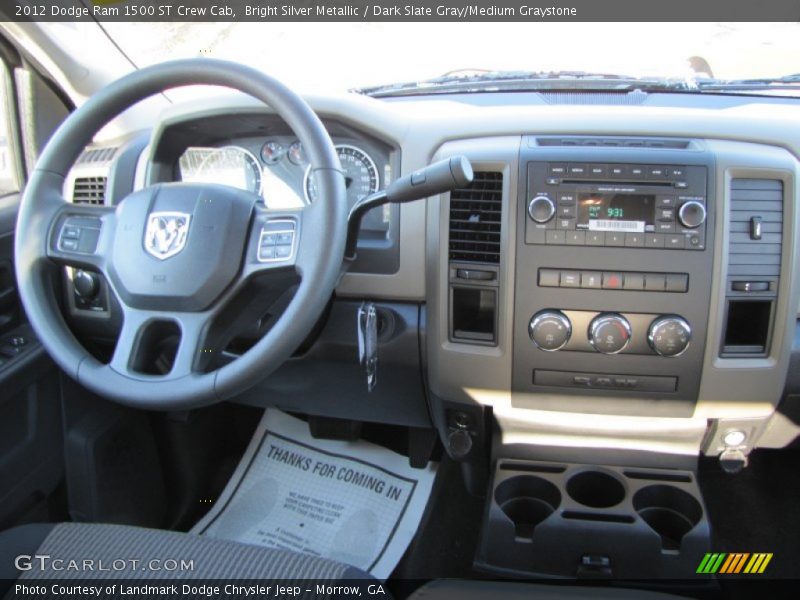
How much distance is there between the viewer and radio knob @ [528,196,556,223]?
130 centimetres

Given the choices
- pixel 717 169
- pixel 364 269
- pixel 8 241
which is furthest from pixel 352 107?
pixel 8 241

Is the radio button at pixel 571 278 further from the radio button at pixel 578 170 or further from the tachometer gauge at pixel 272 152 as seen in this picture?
the tachometer gauge at pixel 272 152

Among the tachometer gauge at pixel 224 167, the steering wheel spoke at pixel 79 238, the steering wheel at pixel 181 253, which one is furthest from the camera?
the tachometer gauge at pixel 224 167

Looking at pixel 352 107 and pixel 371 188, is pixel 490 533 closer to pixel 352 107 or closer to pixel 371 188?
pixel 371 188

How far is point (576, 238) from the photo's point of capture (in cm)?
130

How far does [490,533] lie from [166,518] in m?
1.03

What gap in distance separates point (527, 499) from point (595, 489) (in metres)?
0.17

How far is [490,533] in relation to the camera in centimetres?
140

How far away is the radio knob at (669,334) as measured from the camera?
1.32 meters

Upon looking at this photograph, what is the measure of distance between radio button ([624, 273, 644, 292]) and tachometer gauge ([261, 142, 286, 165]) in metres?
0.83

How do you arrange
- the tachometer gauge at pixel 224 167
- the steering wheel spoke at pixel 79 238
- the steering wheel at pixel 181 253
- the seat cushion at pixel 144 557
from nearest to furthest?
1. the seat cushion at pixel 144 557
2. the steering wheel at pixel 181 253
3. the steering wheel spoke at pixel 79 238
4. the tachometer gauge at pixel 224 167

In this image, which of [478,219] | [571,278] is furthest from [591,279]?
[478,219]

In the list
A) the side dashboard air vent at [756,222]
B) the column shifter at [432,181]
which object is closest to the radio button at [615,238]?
the side dashboard air vent at [756,222]

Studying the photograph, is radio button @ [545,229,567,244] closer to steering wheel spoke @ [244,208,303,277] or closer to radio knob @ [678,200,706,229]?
radio knob @ [678,200,706,229]
